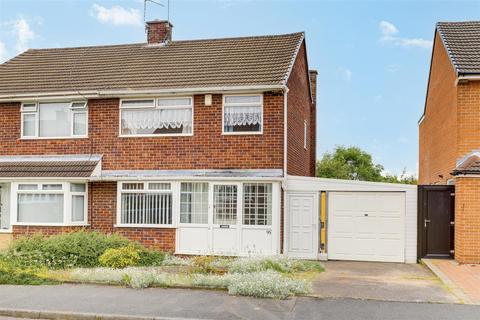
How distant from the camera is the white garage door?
15461mm

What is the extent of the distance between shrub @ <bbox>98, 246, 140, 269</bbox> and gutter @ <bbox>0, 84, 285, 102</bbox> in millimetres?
4791

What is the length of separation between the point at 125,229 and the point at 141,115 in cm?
338

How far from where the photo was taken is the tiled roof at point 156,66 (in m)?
16.5

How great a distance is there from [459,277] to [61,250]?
920cm

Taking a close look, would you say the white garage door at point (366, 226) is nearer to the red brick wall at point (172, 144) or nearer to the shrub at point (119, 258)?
the red brick wall at point (172, 144)

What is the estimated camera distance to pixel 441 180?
18000 millimetres

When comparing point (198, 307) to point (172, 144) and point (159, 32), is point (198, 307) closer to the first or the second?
point (172, 144)

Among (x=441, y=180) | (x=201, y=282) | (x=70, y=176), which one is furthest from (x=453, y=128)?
(x=70, y=176)

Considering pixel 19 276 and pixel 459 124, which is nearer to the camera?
pixel 19 276

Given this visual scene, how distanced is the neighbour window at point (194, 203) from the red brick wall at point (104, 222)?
882mm

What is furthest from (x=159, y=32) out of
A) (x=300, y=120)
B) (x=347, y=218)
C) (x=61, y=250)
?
(x=347, y=218)

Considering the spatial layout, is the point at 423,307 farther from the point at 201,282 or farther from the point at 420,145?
the point at 420,145

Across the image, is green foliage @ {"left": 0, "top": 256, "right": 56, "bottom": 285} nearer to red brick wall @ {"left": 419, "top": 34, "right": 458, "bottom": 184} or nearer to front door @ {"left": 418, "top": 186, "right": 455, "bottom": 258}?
front door @ {"left": 418, "top": 186, "right": 455, "bottom": 258}

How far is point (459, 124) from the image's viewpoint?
50.3ft
